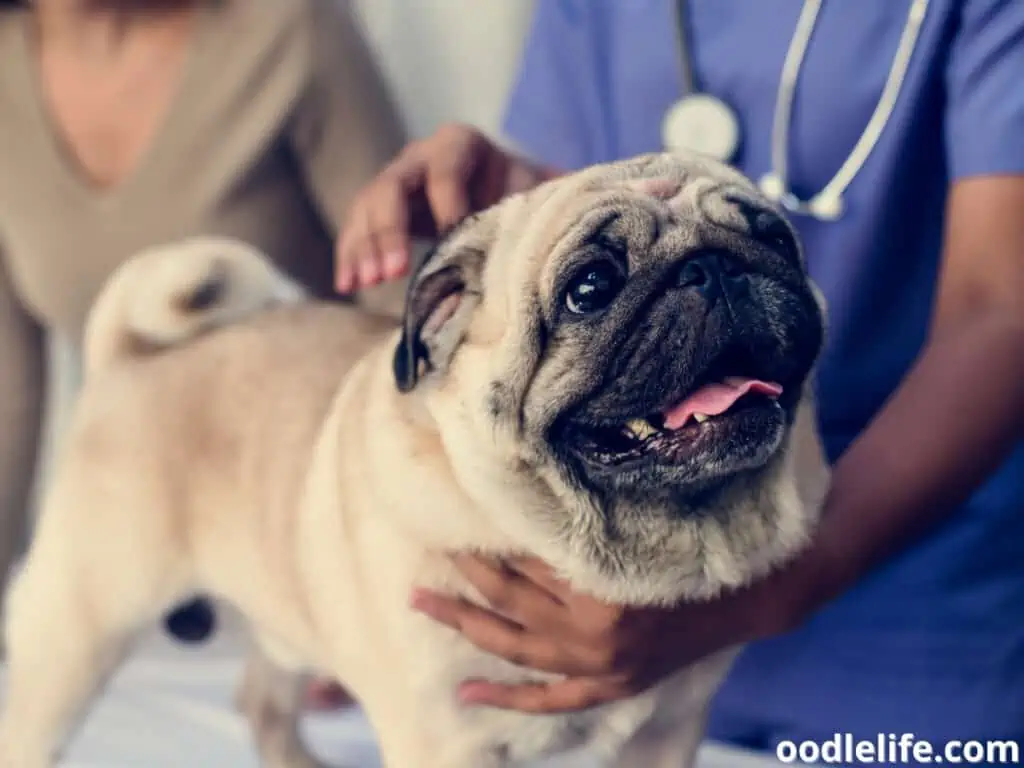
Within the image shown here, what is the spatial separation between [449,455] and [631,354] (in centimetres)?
13

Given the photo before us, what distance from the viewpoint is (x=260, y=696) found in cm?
86

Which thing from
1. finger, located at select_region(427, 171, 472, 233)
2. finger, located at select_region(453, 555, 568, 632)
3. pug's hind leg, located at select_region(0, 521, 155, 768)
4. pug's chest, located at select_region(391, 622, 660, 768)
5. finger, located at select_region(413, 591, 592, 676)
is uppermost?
finger, located at select_region(427, 171, 472, 233)

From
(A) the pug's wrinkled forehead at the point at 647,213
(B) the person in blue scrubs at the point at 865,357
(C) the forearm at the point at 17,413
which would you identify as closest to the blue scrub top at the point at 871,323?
(B) the person in blue scrubs at the point at 865,357

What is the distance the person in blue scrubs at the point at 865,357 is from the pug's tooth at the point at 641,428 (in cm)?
11

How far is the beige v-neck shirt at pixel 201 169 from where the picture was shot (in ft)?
3.05

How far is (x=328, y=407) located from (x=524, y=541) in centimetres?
25

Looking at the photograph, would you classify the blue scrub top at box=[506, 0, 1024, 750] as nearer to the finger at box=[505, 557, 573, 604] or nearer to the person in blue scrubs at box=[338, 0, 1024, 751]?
the person in blue scrubs at box=[338, 0, 1024, 751]

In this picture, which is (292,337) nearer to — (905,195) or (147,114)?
(147,114)

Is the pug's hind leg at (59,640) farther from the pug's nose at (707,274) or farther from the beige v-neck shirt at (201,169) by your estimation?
the pug's nose at (707,274)

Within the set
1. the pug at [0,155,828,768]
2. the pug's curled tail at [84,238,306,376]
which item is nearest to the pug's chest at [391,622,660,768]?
the pug at [0,155,828,768]

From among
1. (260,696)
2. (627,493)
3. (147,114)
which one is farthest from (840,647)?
(147,114)

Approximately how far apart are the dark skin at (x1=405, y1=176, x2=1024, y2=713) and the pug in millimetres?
16

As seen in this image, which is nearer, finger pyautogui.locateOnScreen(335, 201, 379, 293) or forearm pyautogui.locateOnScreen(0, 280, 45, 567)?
finger pyautogui.locateOnScreen(335, 201, 379, 293)

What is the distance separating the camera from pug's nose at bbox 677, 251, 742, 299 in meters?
0.50
